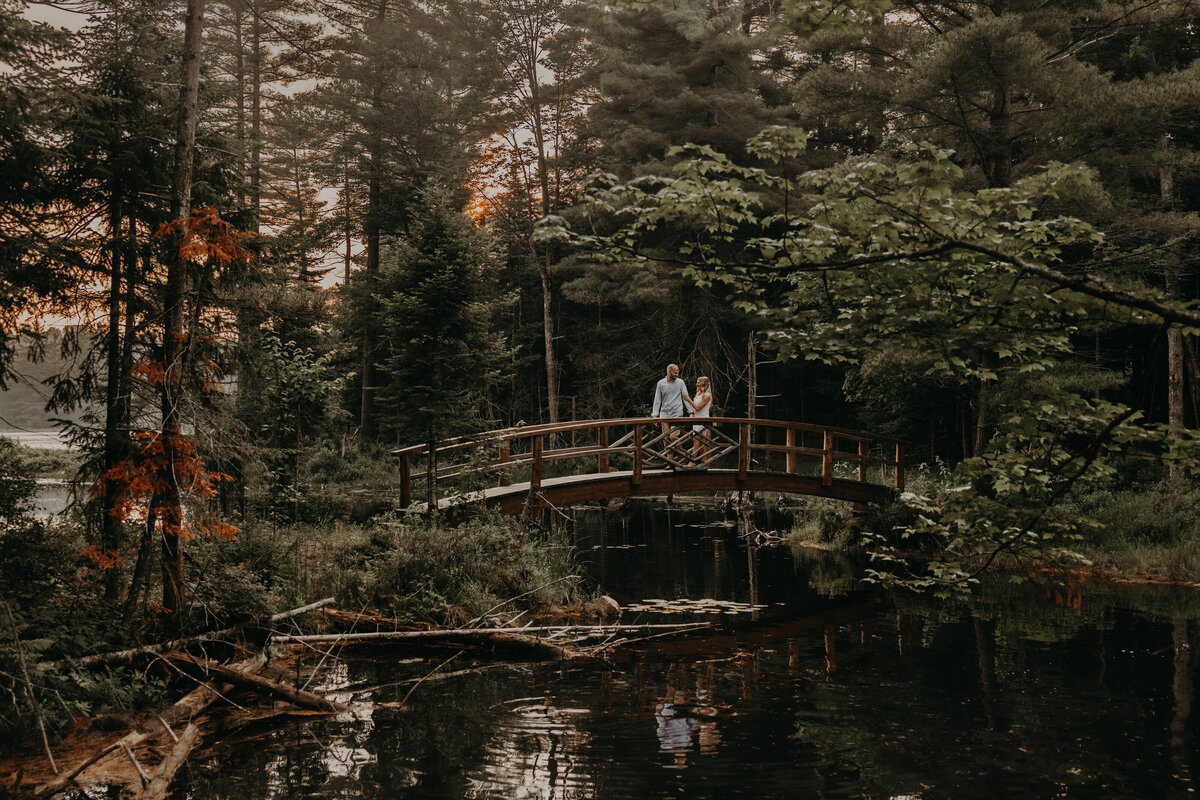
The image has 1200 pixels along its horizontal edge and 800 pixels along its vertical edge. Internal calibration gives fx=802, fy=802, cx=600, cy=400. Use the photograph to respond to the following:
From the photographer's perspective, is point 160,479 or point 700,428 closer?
point 160,479

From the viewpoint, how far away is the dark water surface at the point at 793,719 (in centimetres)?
561

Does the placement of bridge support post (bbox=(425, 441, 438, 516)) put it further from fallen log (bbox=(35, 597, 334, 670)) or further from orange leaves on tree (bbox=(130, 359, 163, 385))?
orange leaves on tree (bbox=(130, 359, 163, 385))

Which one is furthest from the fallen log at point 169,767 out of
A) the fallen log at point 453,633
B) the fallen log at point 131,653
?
the fallen log at point 453,633

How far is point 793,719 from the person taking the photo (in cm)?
689

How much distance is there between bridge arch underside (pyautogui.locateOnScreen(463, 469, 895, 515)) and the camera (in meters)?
12.1

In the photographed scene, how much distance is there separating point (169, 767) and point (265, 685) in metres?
1.57

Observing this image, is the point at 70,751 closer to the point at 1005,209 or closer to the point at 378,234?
the point at 1005,209

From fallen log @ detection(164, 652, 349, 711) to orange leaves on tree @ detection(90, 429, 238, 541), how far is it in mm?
1123

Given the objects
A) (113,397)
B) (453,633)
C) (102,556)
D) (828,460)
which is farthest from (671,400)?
(102,556)

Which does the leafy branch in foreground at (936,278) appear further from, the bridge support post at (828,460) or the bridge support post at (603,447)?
the bridge support post at (828,460)

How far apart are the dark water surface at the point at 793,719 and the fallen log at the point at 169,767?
0.19 metres

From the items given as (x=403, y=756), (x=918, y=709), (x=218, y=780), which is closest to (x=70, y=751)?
(x=218, y=780)

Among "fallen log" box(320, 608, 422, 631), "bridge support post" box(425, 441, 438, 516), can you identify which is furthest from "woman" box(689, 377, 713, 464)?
"fallen log" box(320, 608, 422, 631)

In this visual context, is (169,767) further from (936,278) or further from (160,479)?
(936,278)
